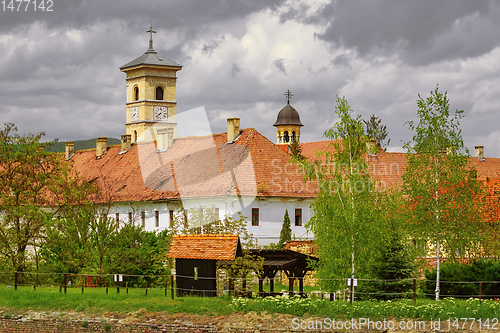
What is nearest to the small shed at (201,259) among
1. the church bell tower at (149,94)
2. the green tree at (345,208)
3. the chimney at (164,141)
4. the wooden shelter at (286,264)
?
the wooden shelter at (286,264)

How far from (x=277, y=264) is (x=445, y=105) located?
945cm

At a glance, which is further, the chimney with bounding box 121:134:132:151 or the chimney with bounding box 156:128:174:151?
the chimney with bounding box 121:134:132:151

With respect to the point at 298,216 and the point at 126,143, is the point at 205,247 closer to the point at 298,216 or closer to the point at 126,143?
the point at 298,216

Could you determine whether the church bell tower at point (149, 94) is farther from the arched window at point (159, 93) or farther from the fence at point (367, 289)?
the fence at point (367, 289)

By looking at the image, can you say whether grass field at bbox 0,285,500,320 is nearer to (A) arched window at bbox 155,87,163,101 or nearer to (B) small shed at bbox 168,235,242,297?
(B) small shed at bbox 168,235,242,297

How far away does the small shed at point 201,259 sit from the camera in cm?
3092

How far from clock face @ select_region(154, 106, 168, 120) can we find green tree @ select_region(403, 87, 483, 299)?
61.4 metres

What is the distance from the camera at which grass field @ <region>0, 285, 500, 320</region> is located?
1059 inches

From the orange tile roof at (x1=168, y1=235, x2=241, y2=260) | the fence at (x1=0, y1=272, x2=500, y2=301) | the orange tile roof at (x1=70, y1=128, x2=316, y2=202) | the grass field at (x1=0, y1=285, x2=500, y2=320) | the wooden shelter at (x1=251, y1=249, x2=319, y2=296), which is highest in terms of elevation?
the orange tile roof at (x1=70, y1=128, x2=316, y2=202)

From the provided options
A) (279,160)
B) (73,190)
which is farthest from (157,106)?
(73,190)

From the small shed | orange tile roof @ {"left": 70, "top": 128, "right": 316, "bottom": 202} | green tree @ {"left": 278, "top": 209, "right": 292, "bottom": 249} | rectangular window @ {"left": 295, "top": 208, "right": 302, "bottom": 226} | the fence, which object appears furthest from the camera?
rectangular window @ {"left": 295, "top": 208, "right": 302, "bottom": 226}

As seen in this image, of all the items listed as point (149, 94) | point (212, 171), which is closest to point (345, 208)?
point (212, 171)

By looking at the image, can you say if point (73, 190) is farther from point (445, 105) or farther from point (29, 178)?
point (445, 105)

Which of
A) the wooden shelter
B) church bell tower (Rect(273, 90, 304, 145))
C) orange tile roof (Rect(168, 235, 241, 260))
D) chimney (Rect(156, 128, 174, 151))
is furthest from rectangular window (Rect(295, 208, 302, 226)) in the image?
church bell tower (Rect(273, 90, 304, 145))
